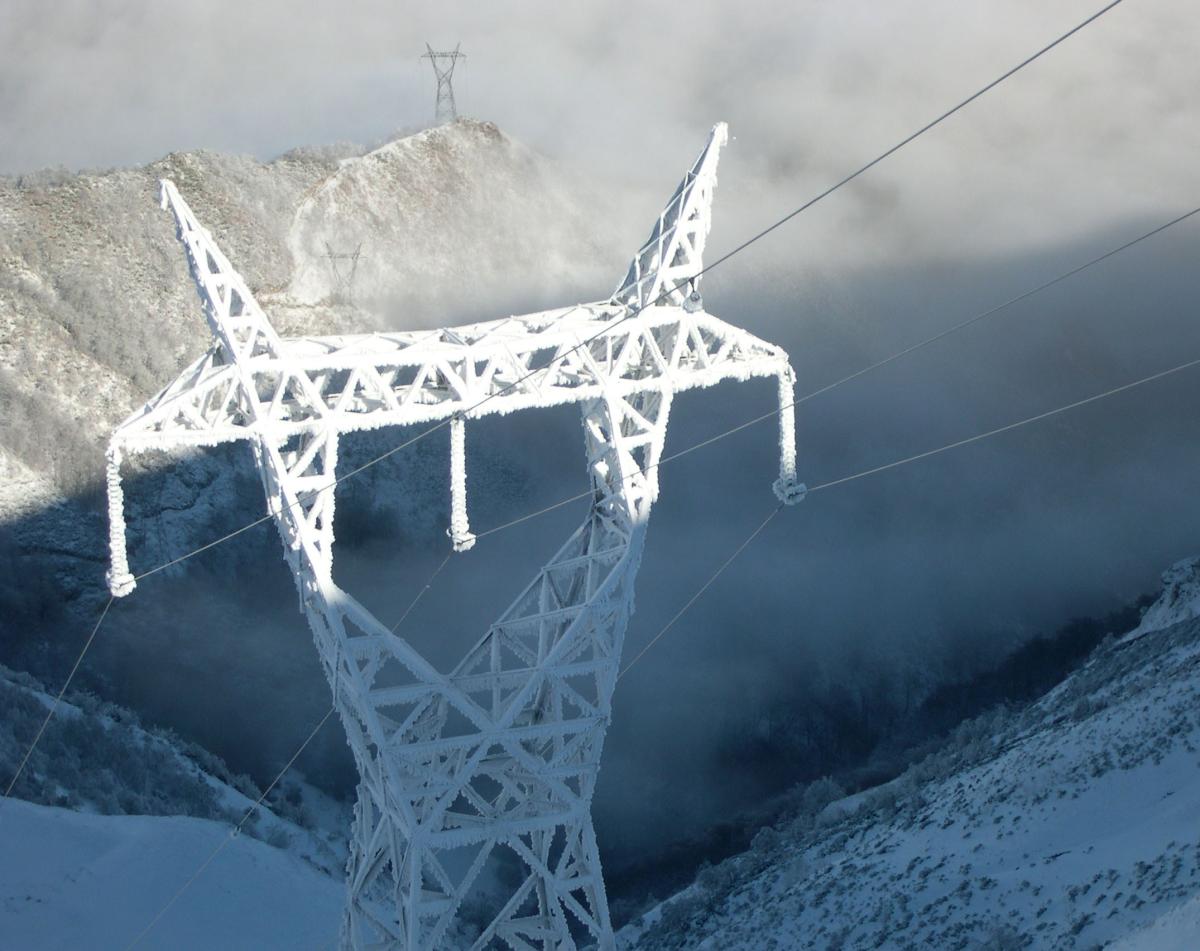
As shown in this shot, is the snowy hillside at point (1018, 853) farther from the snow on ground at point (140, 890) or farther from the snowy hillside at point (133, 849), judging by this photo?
the snowy hillside at point (133, 849)

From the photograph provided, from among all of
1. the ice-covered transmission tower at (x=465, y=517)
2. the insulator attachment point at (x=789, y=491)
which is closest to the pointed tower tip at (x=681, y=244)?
the ice-covered transmission tower at (x=465, y=517)

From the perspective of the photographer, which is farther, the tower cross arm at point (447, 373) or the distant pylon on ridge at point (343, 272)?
the distant pylon on ridge at point (343, 272)

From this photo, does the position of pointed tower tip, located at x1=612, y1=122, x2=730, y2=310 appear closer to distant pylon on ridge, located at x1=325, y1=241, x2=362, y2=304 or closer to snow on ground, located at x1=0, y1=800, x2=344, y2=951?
snow on ground, located at x1=0, y1=800, x2=344, y2=951

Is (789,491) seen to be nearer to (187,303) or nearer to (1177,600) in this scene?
(1177,600)

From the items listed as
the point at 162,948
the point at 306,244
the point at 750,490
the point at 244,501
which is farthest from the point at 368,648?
the point at 306,244

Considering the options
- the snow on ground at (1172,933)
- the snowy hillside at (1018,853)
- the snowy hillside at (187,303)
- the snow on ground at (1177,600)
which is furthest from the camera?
the snowy hillside at (187,303)

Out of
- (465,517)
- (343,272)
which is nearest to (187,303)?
(343,272)
